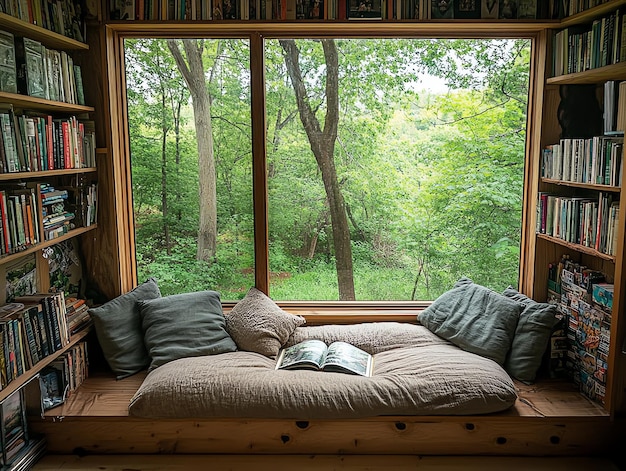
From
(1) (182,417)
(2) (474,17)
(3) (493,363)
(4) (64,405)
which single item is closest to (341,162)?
(2) (474,17)

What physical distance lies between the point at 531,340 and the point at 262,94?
2.10 metres

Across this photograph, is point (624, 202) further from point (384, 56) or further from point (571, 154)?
point (384, 56)

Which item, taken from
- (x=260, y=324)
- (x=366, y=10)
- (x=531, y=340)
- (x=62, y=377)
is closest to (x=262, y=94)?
(x=366, y=10)

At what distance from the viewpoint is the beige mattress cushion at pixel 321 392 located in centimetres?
257

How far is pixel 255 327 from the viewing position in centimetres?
310

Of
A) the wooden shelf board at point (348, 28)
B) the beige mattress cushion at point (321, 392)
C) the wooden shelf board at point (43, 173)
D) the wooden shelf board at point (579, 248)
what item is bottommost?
the beige mattress cushion at point (321, 392)

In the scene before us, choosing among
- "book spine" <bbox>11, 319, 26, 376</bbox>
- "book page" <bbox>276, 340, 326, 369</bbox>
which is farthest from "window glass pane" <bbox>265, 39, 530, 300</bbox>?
"book spine" <bbox>11, 319, 26, 376</bbox>

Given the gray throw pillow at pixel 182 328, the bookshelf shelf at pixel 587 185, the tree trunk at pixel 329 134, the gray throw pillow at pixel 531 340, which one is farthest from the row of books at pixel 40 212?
the bookshelf shelf at pixel 587 185

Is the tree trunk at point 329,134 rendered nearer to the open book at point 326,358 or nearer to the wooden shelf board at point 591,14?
the open book at point 326,358

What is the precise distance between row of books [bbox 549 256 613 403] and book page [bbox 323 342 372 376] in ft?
3.36

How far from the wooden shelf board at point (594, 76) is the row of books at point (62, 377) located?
3.03 m

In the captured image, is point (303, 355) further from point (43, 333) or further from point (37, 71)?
point (37, 71)

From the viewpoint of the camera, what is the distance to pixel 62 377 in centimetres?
276

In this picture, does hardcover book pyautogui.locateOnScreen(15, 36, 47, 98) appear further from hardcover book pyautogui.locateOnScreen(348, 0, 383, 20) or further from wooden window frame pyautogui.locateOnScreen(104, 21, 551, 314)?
hardcover book pyautogui.locateOnScreen(348, 0, 383, 20)
